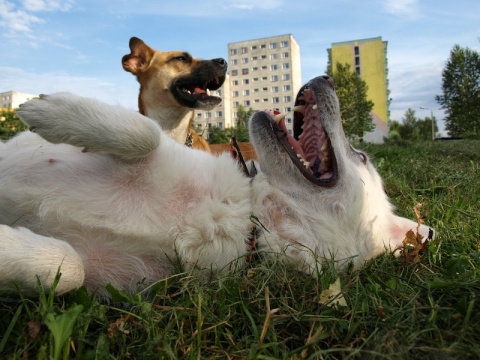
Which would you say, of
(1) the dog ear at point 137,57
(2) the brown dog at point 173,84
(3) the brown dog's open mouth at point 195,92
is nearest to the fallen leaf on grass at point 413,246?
(2) the brown dog at point 173,84

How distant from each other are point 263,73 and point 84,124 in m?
110

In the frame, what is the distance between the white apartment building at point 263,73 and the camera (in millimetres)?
105775

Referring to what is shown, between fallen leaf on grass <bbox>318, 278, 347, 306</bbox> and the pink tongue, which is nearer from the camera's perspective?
fallen leaf on grass <bbox>318, 278, 347, 306</bbox>

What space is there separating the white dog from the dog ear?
16.0 feet

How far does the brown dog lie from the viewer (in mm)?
6957

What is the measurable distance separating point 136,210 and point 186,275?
1.40 ft

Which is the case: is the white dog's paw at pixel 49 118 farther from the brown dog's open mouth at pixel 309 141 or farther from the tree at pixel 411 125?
the tree at pixel 411 125

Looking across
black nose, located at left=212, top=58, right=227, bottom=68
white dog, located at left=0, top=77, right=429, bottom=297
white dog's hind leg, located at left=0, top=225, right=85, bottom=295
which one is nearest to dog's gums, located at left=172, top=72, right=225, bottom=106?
black nose, located at left=212, top=58, right=227, bottom=68

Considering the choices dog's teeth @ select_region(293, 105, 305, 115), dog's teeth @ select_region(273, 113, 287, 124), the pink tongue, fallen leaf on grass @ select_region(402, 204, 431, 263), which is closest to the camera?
fallen leaf on grass @ select_region(402, 204, 431, 263)

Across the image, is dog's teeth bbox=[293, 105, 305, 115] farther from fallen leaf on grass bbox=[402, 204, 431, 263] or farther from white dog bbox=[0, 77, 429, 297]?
fallen leaf on grass bbox=[402, 204, 431, 263]

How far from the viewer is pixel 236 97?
361 feet

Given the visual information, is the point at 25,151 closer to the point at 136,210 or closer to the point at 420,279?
the point at 136,210

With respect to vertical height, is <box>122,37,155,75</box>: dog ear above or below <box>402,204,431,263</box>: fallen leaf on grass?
above

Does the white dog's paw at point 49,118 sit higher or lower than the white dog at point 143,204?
higher
